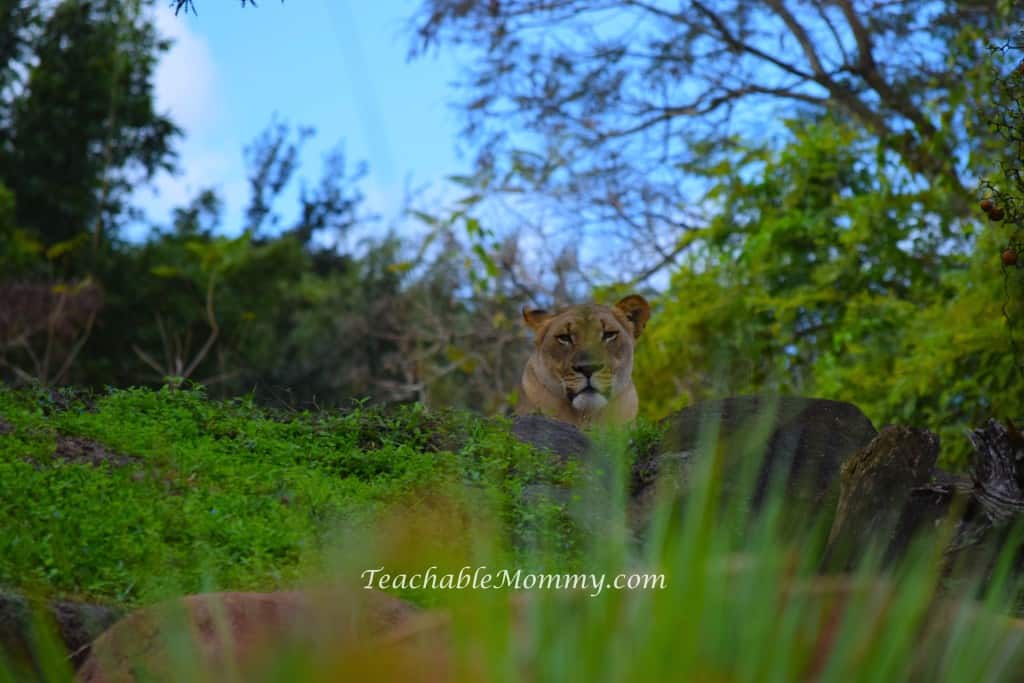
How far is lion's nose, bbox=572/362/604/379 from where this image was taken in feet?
25.4

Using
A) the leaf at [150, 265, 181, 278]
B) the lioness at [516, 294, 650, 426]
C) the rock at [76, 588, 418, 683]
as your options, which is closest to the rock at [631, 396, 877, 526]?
the lioness at [516, 294, 650, 426]

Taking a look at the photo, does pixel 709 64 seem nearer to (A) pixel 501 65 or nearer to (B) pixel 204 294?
(A) pixel 501 65

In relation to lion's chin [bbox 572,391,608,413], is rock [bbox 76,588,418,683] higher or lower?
lower

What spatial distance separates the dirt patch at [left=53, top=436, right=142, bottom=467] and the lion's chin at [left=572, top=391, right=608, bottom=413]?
8.74ft

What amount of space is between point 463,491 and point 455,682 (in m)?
3.27

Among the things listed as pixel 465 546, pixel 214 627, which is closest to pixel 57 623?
pixel 214 627

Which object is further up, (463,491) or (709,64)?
(709,64)

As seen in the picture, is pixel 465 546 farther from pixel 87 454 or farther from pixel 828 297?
pixel 828 297

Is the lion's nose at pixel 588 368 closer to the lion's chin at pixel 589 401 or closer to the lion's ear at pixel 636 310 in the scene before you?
the lion's chin at pixel 589 401

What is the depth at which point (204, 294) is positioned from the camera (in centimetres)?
2777

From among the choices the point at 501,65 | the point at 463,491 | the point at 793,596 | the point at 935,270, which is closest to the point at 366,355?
the point at 501,65

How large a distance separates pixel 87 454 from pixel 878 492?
366cm

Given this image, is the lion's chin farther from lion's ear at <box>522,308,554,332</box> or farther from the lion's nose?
lion's ear at <box>522,308,554,332</box>

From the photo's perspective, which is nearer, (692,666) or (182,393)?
(692,666)
